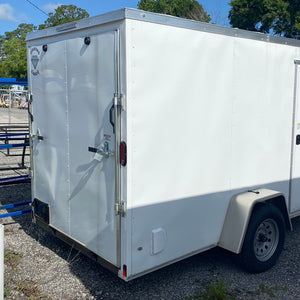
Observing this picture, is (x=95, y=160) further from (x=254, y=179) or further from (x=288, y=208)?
(x=288, y=208)

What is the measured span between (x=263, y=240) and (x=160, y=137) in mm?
1840

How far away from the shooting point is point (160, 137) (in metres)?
3.28

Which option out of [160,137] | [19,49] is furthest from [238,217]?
[19,49]

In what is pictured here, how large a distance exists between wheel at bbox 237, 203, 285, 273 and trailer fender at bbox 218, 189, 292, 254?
13 centimetres

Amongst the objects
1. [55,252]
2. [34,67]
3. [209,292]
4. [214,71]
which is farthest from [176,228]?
[34,67]

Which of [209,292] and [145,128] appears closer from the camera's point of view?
A: [145,128]

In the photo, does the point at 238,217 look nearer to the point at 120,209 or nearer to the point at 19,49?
the point at 120,209

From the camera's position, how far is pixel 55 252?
4.56 m

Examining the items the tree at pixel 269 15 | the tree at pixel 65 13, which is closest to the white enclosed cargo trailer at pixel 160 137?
the tree at pixel 269 15

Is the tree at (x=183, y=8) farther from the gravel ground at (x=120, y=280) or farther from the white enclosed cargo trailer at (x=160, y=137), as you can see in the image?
the gravel ground at (x=120, y=280)

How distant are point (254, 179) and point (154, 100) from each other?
5.68 ft

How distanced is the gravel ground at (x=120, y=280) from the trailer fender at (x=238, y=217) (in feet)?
1.28

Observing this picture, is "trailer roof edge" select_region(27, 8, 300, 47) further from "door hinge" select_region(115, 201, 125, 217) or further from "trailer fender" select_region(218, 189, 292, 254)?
"trailer fender" select_region(218, 189, 292, 254)

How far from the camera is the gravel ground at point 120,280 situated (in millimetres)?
3639
